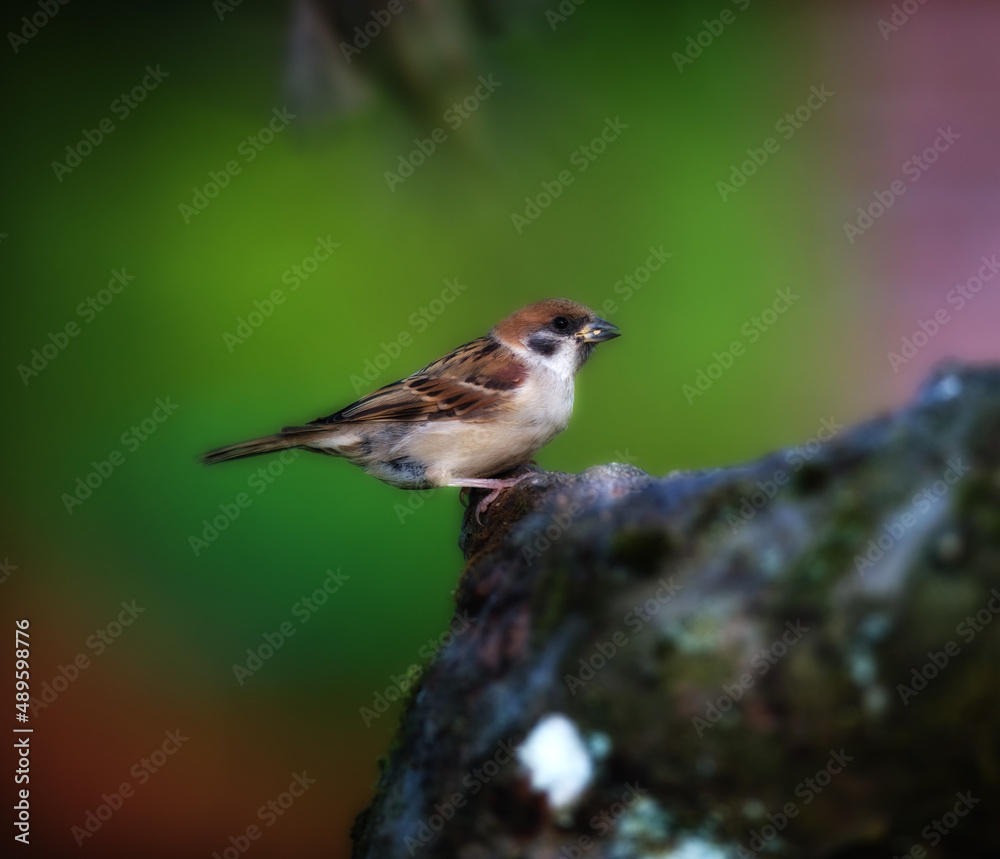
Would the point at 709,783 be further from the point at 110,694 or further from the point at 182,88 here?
the point at 182,88

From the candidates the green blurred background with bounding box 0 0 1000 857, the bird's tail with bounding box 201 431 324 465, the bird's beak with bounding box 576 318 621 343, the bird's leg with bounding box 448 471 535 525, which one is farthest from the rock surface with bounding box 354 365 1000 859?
the green blurred background with bounding box 0 0 1000 857

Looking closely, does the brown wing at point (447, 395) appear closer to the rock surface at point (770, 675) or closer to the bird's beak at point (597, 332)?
the bird's beak at point (597, 332)

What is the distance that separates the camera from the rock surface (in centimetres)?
131

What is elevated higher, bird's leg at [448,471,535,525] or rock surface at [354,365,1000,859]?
rock surface at [354,365,1000,859]

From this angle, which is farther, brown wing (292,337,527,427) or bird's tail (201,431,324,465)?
brown wing (292,337,527,427)

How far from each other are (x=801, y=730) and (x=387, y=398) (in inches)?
106

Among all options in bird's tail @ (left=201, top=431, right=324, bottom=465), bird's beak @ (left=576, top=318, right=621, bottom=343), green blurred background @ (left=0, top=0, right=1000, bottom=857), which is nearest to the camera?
bird's tail @ (left=201, top=431, right=324, bottom=465)

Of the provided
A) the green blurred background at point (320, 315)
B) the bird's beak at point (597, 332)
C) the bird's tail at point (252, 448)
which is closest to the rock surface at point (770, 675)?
the bird's tail at point (252, 448)

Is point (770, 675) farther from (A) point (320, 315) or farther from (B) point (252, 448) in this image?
(A) point (320, 315)

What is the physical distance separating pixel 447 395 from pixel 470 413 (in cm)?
15

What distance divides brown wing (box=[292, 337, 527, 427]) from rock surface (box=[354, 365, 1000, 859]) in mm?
2062

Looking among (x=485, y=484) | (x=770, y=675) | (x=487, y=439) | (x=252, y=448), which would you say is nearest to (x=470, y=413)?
(x=487, y=439)

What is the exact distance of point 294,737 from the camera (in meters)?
4.88

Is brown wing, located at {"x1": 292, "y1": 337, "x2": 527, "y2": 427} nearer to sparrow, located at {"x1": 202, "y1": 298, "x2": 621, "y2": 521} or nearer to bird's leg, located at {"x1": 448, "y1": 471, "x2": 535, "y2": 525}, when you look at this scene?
sparrow, located at {"x1": 202, "y1": 298, "x2": 621, "y2": 521}
